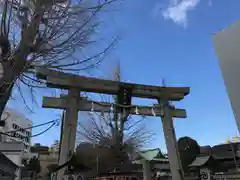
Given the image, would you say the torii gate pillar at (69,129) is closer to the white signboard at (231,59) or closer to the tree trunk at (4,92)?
the tree trunk at (4,92)

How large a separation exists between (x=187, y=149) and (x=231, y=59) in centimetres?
847

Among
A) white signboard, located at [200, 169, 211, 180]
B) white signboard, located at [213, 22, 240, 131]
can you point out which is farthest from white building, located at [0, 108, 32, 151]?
white signboard, located at [200, 169, 211, 180]

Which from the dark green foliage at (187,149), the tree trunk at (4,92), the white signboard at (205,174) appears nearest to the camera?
the tree trunk at (4,92)

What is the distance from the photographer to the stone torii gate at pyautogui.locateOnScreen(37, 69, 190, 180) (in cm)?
728

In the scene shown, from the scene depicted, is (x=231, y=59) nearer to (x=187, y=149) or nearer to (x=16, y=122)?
(x=16, y=122)

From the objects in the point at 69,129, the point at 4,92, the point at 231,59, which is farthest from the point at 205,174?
the point at 4,92

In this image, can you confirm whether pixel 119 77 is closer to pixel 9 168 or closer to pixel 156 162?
pixel 156 162

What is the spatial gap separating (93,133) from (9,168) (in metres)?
6.72

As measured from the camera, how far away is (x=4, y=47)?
5086 mm

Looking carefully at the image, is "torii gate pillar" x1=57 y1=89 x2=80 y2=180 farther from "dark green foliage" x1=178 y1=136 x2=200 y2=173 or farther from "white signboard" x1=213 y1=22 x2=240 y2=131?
"dark green foliage" x1=178 y1=136 x2=200 y2=173

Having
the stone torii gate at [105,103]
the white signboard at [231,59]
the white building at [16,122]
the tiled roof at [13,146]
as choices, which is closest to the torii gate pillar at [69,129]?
the stone torii gate at [105,103]

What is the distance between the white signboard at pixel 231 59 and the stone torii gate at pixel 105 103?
3.72 metres

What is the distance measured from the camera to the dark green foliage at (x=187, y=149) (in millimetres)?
11894

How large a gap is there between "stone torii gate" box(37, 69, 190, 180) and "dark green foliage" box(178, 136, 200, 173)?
399 centimetres
